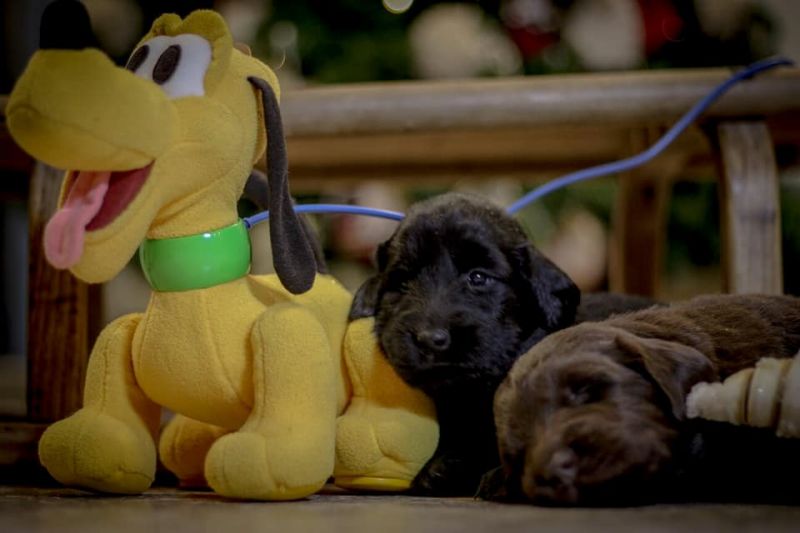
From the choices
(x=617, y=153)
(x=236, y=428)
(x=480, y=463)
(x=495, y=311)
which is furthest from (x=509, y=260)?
(x=617, y=153)

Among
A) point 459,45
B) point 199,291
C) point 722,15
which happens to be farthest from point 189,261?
point 722,15

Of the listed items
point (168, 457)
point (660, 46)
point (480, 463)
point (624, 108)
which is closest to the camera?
point (480, 463)

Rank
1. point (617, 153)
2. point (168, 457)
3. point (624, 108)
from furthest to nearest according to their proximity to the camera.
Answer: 1. point (617, 153)
2. point (624, 108)
3. point (168, 457)

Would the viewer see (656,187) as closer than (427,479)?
No

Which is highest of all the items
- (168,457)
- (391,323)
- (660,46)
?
(660,46)

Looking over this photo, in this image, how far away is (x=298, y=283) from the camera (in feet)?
3.52

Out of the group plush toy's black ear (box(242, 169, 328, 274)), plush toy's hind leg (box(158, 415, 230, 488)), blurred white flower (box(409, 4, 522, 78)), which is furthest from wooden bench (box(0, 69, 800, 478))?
blurred white flower (box(409, 4, 522, 78))

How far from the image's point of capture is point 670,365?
917mm

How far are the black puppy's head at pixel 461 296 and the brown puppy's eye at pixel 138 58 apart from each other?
0.38 m

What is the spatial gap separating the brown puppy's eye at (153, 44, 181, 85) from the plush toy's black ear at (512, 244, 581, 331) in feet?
1.54

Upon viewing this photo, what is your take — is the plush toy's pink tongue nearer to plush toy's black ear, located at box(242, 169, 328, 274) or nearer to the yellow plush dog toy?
the yellow plush dog toy

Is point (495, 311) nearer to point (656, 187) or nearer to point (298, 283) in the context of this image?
point (298, 283)

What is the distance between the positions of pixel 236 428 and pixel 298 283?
202mm

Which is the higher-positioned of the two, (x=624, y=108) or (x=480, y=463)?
(x=624, y=108)
